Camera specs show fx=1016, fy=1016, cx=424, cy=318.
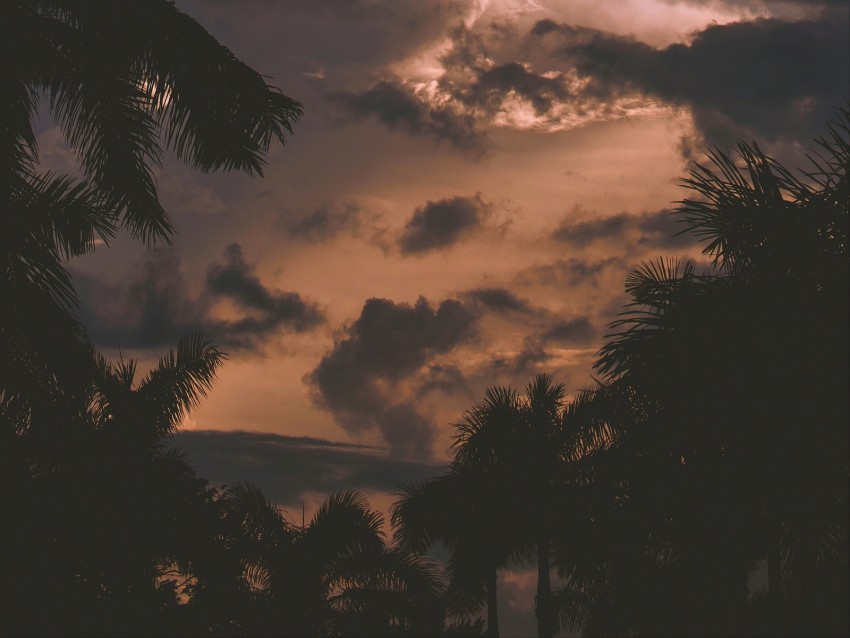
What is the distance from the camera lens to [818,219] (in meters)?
10.0

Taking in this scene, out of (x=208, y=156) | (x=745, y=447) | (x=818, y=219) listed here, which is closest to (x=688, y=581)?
(x=745, y=447)

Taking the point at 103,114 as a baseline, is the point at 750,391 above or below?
below

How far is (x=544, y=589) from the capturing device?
25828 mm

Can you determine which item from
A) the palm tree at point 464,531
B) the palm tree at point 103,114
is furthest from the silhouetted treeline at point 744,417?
the palm tree at point 464,531

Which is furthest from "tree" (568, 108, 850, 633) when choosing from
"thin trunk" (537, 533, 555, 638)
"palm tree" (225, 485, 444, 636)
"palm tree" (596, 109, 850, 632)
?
"thin trunk" (537, 533, 555, 638)

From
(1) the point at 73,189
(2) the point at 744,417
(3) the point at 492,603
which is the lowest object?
(3) the point at 492,603

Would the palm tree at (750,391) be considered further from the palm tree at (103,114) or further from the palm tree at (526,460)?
the palm tree at (526,460)

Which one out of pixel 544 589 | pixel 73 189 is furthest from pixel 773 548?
pixel 544 589

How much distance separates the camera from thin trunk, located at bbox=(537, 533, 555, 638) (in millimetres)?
25656

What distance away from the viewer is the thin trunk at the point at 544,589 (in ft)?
84.2

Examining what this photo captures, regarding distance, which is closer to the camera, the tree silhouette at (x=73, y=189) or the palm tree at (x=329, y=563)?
the tree silhouette at (x=73, y=189)

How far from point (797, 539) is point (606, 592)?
7567 mm

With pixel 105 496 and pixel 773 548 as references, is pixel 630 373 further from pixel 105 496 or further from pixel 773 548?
pixel 105 496

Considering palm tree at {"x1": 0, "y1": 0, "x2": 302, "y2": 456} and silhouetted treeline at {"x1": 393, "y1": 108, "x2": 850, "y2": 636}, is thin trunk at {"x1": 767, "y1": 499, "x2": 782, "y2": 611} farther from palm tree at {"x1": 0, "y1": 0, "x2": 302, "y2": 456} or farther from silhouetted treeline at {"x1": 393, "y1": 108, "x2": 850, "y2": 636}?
palm tree at {"x1": 0, "y1": 0, "x2": 302, "y2": 456}
